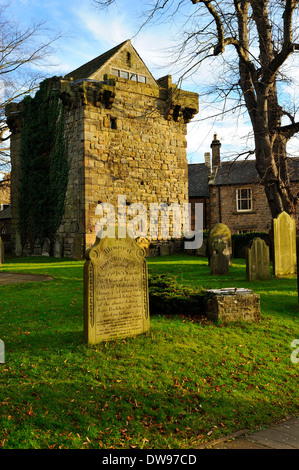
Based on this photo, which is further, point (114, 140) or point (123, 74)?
point (123, 74)

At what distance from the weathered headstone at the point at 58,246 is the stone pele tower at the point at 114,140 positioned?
0.19 m

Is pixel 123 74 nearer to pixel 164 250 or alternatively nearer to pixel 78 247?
pixel 164 250

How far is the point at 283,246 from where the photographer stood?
38.5 feet

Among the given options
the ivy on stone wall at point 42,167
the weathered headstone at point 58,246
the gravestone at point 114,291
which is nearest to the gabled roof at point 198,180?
the ivy on stone wall at point 42,167

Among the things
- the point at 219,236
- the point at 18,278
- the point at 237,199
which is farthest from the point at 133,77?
the point at 18,278

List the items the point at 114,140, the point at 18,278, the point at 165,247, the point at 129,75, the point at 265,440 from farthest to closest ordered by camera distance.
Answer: the point at 129,75
the point at 165,247
the point at 114,140
the point at 18,278
the point at 265,440

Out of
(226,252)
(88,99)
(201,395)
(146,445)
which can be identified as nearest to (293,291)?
(226,252)

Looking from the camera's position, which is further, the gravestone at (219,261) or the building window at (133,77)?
the building window at (133,77)

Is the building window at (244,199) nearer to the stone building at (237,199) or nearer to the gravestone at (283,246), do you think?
the stone building at (237,199)

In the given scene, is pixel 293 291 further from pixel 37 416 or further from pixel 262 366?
pixel 37 416

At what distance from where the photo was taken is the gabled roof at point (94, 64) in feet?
67.4

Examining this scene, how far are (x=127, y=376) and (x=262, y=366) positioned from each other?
1954mm

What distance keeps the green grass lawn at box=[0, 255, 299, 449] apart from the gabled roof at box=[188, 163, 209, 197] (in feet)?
83.5

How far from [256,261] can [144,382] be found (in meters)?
Answer: 7.26
